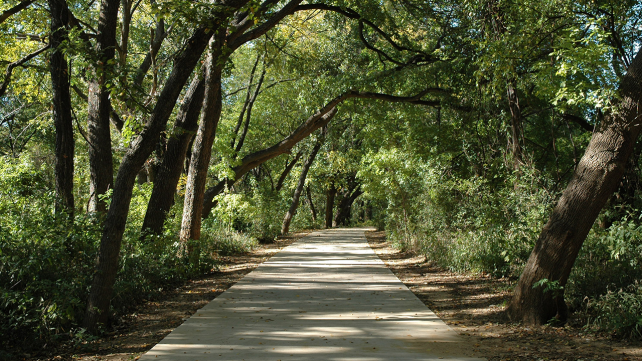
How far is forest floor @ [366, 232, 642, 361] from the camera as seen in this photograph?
495 cm

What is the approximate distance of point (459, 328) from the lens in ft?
20.7

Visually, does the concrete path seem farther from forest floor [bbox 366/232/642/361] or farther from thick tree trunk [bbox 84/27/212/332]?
thick tree trunk [bbox 84/27/212/332]

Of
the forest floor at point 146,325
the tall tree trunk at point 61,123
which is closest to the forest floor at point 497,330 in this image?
the forest floor at point 146,325

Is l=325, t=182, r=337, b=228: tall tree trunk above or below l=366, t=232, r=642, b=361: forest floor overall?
above

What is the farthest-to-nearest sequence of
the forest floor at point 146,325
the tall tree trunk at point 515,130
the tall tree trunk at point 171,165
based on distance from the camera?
the tall tree trunk at point 171,165 < the tall tree trunk at point 515,130 < the forest floor at point 146,325

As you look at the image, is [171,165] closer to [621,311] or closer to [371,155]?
[621,311]

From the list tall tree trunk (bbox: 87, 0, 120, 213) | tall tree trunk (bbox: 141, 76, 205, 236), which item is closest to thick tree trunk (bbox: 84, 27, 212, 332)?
tall tree trunk (bbox: 141, 76, 205, 236)

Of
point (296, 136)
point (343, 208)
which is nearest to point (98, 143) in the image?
point (296, 136)

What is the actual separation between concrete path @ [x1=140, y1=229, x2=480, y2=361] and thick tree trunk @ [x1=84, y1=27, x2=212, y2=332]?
0.96 metres

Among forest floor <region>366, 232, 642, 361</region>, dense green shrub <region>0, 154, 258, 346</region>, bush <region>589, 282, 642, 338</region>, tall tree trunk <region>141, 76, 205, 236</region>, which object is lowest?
forest floor <region>366, 232, 642, 361</region>

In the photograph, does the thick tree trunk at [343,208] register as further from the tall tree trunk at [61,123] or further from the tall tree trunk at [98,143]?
the tall tree trunk at [61,123]

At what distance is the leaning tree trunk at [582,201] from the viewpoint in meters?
5.81

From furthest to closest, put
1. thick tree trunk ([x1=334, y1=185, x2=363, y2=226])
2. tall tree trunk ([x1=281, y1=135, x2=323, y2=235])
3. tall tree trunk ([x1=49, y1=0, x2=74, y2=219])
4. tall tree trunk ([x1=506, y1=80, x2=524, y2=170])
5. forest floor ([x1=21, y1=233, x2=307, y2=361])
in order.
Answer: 1. thick tree trunk ([x1=334, y1=185, x2=363, y2=226])
2. tall tree trunk ([x1=281, y1=135, x2=323, y2=235])
3. tall tree trunk ([x1=506, y1=80, x2=524, y2=170])
4. tall tree trunk ([x1=49, y1=0, x2=74, y2=219])
5. forest floor ([x1=21, y1=233, x2=307, y2=361])

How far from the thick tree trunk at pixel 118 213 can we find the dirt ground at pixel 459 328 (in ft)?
1.28
